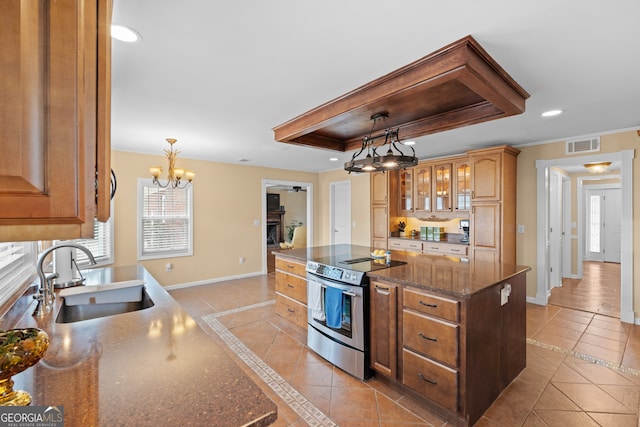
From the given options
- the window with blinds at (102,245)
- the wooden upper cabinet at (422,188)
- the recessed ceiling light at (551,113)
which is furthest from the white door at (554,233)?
the window with blinds at (102,245)

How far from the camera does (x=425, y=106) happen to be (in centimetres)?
256

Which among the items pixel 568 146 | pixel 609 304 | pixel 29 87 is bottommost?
pixel 609 304

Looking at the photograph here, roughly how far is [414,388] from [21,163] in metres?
2.33

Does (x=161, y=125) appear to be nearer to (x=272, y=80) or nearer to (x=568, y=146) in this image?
(x=272, y=80)

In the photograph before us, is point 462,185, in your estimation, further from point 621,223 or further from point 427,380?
point 427,380

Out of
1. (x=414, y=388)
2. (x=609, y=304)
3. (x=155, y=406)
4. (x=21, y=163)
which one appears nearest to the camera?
(x=21, y=163)

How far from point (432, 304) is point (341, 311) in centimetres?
82

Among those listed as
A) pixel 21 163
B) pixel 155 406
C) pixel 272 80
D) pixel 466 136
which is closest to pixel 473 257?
pixel 466 136

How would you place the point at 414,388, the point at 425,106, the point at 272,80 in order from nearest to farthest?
1. the point at 414,388
2. the point at 272,80
3. the point at 425,106

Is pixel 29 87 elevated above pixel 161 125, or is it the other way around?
pixel 161 125

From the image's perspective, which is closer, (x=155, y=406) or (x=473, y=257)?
(x=155, y=406)

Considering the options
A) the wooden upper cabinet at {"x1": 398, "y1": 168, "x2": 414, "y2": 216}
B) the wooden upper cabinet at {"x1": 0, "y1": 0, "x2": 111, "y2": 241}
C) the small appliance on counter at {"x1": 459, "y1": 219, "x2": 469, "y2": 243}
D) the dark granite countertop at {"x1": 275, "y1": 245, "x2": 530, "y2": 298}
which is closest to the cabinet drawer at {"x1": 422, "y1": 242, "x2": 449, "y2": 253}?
the small appliance on counter at {"x1": 459, "y1": 219, "x2": 469, "y2": 243}

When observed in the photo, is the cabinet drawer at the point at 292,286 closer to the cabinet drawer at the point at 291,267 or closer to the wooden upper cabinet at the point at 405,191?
the cabinet drawer at the point at 291,267

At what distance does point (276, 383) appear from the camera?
234cm
